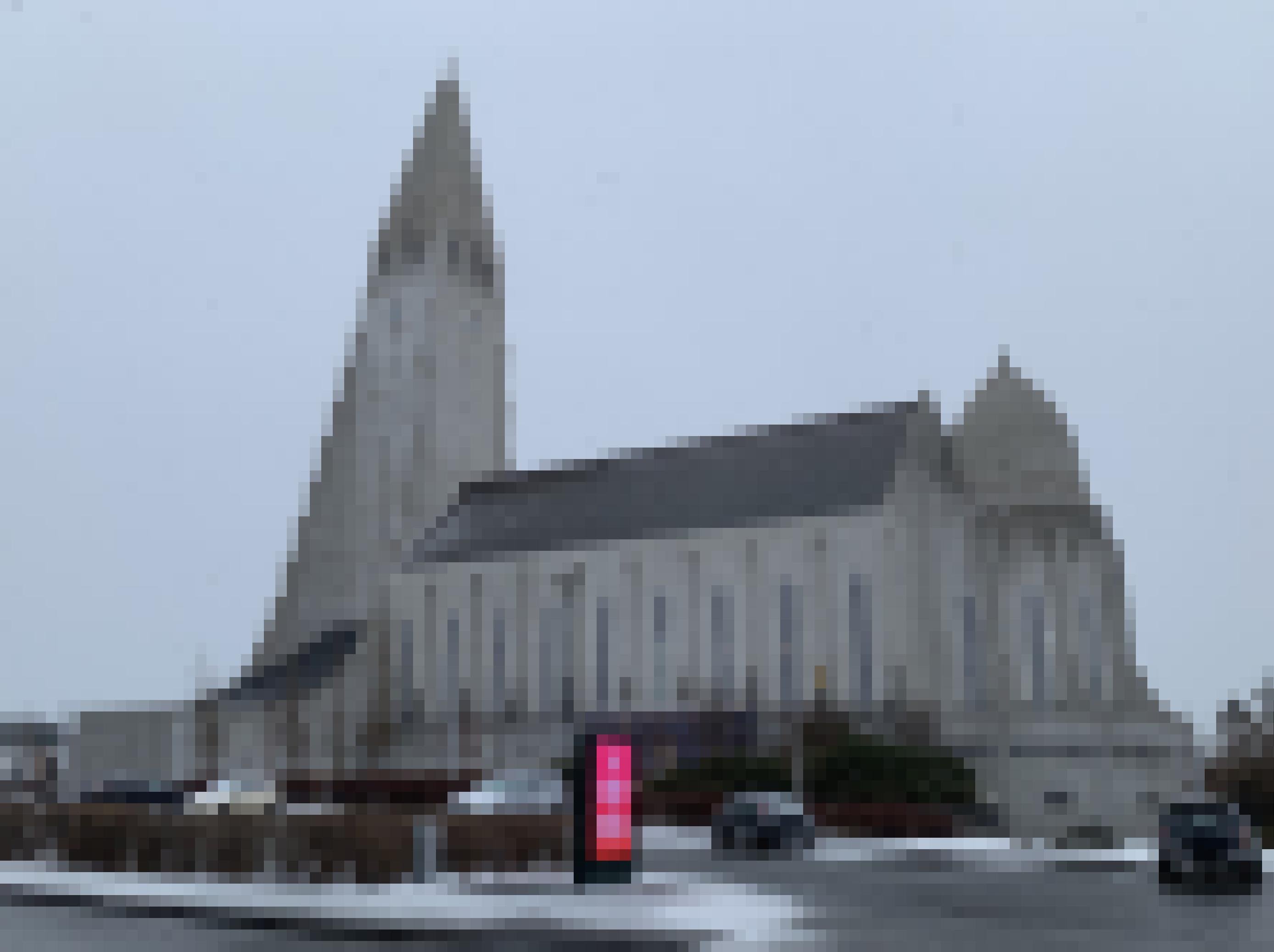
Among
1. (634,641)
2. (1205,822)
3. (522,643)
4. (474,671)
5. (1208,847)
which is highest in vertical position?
(634,641)

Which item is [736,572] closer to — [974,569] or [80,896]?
[974,569]

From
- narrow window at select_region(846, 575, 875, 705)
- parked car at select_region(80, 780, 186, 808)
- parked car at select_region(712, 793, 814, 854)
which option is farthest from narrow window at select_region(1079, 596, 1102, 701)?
parked car at select_region(80, 780, 186, 808)

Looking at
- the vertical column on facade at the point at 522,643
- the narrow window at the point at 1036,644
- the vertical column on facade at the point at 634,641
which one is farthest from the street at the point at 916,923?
the vertical column on facade at the point at 522,643

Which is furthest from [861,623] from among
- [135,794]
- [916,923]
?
A: [916,923]

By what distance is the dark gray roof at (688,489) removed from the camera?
232ft

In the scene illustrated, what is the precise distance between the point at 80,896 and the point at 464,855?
18.3 feet

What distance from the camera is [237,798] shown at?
1470 inches

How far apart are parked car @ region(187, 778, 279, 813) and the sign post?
997cm

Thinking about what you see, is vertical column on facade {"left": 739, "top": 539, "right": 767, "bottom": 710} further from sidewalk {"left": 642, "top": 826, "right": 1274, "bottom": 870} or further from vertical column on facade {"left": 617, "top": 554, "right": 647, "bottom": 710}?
sidewalk {"left": 642, "top": 826, "right": 1274, "bottom": 870}

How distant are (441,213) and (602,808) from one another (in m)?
81.5

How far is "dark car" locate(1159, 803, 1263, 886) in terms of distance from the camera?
23469 mm

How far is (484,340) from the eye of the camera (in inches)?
3784

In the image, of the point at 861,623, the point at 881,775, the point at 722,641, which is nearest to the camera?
the point at 881,775

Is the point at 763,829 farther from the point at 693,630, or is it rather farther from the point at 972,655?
the point at 972,655
